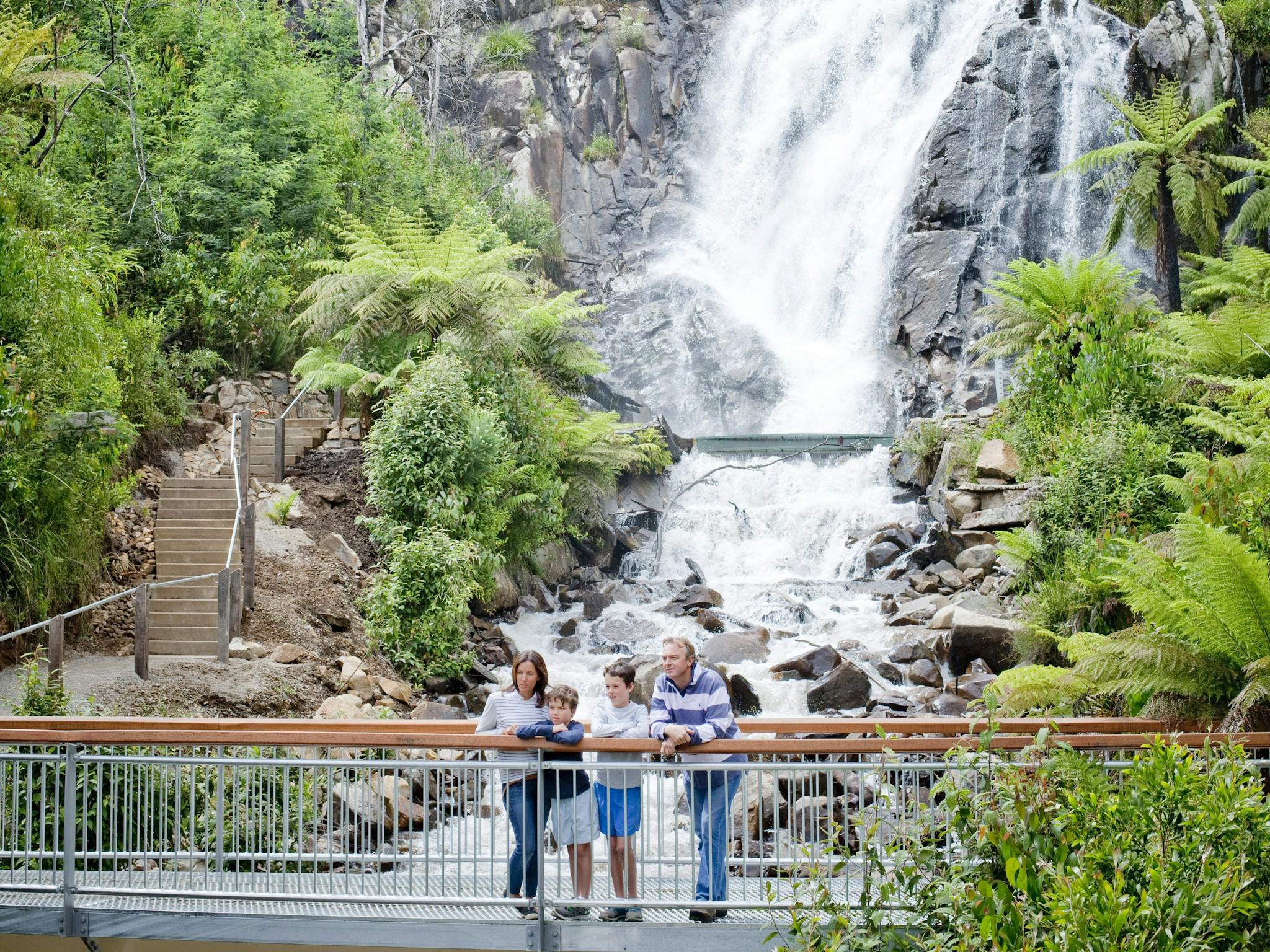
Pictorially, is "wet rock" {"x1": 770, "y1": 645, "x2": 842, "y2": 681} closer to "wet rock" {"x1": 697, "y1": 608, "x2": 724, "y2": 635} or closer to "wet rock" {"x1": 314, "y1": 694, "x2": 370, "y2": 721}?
"wet rock" {"x1": 697, "y1": 608, "x2": 724, "y2": 635}

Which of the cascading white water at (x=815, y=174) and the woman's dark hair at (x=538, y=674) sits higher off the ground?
the cascading white water at (x=815, y=174)

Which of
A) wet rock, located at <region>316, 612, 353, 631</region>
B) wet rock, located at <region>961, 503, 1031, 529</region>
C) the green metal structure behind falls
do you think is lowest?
wet rock, located at <region>316, 612, 353, 631</region>

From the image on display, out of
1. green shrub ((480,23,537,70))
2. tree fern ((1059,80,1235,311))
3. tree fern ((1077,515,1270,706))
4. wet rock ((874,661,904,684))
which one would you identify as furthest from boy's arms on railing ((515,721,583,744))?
green shrub ((480,23,537,70))

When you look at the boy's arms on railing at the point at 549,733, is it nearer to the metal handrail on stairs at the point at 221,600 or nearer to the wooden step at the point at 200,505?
the metal handrail on stairs at the point at 221,600

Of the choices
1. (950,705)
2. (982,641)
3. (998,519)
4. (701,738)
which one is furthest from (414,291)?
(701,738)

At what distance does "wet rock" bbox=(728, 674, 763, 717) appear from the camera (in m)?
10.9

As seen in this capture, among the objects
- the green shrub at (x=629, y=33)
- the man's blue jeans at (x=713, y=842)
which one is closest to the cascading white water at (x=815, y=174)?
the green shrub at (x=629, y=33)

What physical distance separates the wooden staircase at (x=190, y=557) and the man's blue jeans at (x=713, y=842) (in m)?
7.12

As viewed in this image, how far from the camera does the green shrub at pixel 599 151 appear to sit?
2894 cm

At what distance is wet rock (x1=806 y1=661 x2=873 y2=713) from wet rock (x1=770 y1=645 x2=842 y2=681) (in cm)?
68

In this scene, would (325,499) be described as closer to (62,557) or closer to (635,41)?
(62,557)

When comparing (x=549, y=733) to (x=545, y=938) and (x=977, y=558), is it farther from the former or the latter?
(x=977, y=558)

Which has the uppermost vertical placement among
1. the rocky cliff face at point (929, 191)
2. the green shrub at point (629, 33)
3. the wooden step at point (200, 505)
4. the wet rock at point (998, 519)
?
the green shrub at point (629, 33)

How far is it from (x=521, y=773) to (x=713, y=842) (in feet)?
2.96
